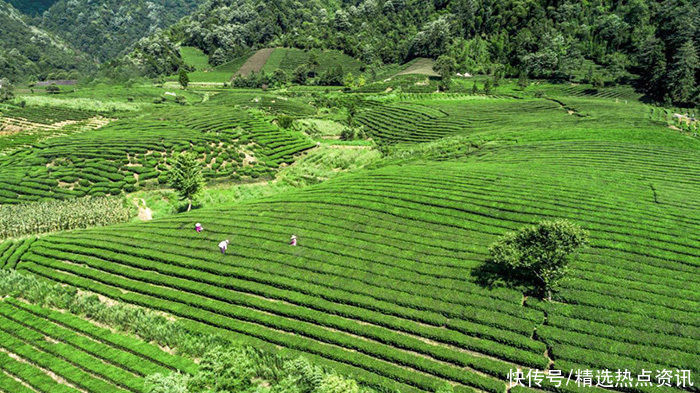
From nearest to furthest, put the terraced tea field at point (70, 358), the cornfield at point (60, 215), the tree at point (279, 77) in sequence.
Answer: the terraced tea field at point (70, 358) → the cornfield at point (60, 215) → the tree at point (279, 77)

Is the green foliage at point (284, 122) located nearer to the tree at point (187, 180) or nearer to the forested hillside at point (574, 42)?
the tree at point (187, 180)

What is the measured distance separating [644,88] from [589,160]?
284ft

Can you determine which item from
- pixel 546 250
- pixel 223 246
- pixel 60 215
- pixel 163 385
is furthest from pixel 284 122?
pixel 163 385

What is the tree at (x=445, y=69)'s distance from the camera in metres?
134

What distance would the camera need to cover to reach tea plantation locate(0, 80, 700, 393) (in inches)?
890

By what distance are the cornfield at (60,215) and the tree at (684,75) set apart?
444 ft

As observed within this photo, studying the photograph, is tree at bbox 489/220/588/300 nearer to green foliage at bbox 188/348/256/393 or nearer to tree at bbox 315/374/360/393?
tree at bbox 315/374/360/393

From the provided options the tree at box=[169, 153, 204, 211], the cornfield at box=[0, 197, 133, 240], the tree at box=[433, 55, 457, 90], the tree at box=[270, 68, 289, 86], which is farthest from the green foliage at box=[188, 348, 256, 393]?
the tree at box=[270, 68, 289, 86]

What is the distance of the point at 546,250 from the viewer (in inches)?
1005

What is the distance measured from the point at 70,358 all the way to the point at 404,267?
24383mm

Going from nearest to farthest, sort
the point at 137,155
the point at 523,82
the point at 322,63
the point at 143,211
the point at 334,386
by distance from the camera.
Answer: the point at 334,386 < the point at 143,211 < the point at 137,155 < the point at 523,82 < the point at 322,63

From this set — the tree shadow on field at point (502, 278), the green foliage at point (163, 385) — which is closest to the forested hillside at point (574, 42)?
the tree shadow on field at point (502, 278)

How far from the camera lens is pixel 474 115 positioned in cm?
9450

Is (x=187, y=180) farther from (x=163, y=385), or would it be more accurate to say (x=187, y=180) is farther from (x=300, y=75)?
(x=300, y=75)
